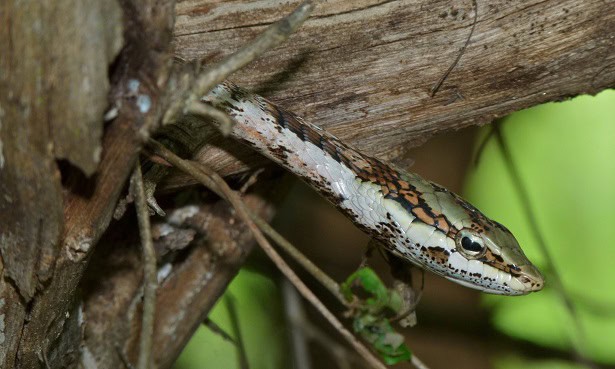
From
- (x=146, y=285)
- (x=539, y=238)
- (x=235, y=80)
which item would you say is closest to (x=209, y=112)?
(x=146, y=285)

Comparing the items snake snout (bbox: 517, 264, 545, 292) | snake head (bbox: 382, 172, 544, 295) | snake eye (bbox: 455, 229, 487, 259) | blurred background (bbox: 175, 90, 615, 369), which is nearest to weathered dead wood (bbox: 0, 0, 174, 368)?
snake head (bbox: 382, 172, 544, 295)

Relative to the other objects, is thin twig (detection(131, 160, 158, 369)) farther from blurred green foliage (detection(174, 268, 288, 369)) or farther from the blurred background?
blurred green foliage (detection(174, 268, 288, 369))

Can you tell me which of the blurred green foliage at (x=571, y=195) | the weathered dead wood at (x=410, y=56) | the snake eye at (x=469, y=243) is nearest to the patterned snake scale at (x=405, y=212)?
the snake eye at (x=469, y=243)

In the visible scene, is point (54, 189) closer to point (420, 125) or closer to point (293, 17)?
point (293, 17)

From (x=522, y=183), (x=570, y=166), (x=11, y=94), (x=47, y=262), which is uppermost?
(x=570, y=166)

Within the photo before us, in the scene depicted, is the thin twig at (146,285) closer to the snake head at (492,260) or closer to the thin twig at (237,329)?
the snake head at (492,260)

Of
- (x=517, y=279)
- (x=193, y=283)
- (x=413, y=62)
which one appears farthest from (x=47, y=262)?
(x=517, y=279)

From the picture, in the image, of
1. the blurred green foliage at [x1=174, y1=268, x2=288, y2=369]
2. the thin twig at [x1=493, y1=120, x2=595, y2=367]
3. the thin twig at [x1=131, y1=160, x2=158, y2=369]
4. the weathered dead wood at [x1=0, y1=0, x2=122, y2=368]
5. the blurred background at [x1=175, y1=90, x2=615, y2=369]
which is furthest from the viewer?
the blurred green foliage at [x1=174, y1=268, x2=288, y2=369]
